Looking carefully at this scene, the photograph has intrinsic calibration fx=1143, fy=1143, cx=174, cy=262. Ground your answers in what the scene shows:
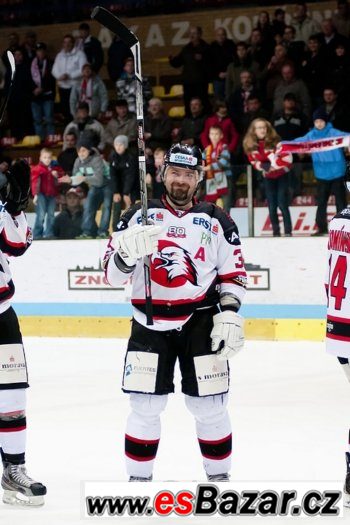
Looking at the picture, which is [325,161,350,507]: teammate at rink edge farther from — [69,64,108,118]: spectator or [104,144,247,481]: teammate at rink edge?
[69,64,108,118]: spectator

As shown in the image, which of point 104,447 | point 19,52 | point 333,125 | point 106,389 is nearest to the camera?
point 104,447

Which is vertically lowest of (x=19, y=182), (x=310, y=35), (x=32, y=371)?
(x=32, y=371)

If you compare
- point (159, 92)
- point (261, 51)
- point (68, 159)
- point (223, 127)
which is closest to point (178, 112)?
point (159, 92)

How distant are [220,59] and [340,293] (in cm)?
836

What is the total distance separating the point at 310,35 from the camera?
475 inches

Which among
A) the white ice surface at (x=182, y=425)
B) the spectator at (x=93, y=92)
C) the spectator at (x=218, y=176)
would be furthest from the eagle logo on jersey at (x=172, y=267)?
the spectator at (x=93, y=92)

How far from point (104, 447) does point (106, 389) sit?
1.77 m

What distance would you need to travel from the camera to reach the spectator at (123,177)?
9789mm

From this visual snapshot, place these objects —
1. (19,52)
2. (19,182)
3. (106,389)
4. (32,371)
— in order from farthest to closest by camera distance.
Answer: (19,52) → (32,371) → (106,389) → (19,182)

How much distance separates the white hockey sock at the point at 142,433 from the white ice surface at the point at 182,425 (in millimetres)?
251

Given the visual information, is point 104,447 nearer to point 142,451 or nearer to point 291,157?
point 142,451

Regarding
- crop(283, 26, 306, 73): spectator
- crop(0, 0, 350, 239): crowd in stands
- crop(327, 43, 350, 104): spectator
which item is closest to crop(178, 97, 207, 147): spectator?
crop(0, 0, 350, 239): crowd in stands

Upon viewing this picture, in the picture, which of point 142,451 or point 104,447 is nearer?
point 142,451

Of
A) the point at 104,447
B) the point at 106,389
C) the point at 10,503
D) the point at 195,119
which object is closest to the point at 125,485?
the point at 10,503
